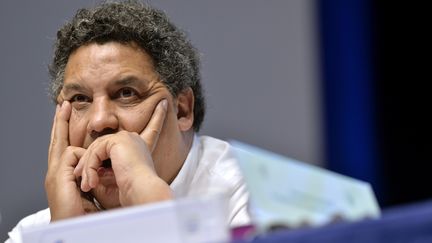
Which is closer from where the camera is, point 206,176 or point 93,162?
point 93,162

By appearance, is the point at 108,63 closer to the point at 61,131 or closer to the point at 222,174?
the point at 61,131

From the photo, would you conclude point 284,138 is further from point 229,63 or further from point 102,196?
point 102,196

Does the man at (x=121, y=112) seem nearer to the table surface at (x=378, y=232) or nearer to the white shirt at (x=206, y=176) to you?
the white shirt at (x=206, y=176)

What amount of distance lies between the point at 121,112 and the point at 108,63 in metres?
0.13

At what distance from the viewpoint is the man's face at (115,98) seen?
177 cm

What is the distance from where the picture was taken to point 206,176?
194 cm

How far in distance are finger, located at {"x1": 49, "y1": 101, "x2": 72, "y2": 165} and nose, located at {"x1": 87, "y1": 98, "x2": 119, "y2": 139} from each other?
9 cm

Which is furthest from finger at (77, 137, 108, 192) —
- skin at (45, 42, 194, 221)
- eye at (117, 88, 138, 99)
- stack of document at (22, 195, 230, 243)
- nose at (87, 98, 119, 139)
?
stack of document at (22, 195, 230, 243)

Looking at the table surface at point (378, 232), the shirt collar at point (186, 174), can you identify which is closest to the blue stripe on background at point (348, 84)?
the shirt collar at point (186, 174)

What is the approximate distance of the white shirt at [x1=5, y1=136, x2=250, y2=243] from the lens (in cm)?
183

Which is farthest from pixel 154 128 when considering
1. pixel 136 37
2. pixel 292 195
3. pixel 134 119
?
pixel 292 195

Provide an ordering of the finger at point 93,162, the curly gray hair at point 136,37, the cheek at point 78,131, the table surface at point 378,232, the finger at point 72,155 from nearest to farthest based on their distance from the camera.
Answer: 1. the table surface at point 378,232
2. the finger at point 93,162
3. the finger at point 72,155
4. the cheek at point 78,131
5. the curly gray hair at point 136,37

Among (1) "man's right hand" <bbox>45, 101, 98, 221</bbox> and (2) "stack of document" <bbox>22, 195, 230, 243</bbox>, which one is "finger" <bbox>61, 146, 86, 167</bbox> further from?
(2) "stack of document" <bbox>22, 195, 230, 243</bbox>

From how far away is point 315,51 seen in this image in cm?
190
